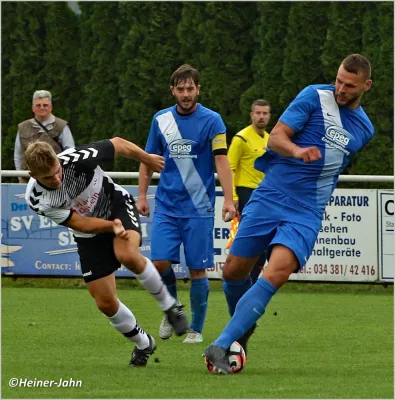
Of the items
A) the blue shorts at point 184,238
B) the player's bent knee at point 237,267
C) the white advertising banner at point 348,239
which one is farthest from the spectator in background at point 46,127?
the player's bent knee at point 237,267

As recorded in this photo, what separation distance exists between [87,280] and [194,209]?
A: 2142 millimetres

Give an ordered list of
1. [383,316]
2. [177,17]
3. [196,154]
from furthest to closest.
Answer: [177,17]
[383,316]
[196,154]

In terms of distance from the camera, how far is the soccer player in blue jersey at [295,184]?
927cm

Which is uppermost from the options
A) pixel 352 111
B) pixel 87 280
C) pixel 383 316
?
pixel 352 111

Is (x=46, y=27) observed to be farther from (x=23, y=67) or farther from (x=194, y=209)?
(x=194, y=209)

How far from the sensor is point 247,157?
15.1m

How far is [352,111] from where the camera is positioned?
9555mm

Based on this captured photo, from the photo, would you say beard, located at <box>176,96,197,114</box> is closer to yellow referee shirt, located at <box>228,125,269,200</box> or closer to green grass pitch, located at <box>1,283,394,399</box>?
green grass pitch, located at <box>1,283,394,399</box>

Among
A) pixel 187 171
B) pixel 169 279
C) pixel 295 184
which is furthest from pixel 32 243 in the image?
pixel 295 184

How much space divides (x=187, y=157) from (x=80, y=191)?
7.27 ft

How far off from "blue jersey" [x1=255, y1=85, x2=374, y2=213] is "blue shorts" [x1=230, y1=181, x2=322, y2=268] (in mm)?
73

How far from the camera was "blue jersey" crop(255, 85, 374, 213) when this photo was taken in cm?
946

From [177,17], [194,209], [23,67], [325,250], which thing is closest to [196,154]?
[194,209]

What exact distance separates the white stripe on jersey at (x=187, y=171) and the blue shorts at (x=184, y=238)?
0.61 ft
